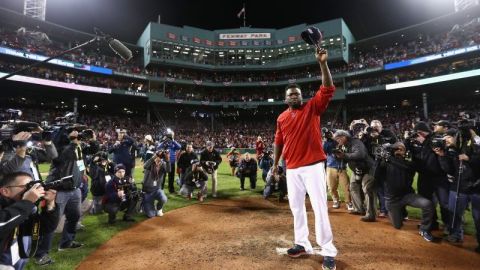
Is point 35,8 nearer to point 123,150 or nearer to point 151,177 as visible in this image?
point 123,150

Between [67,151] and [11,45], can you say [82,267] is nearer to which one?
[67,151]

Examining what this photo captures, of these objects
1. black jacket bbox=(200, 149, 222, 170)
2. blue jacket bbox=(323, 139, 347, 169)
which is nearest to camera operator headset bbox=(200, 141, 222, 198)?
black jacket bbox=(200, 149, 222, 170)

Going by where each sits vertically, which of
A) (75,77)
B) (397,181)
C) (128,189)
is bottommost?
(128,189)

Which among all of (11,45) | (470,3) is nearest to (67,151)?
(11,45)

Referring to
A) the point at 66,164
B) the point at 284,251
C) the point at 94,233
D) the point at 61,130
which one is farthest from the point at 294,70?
the point at 66,164

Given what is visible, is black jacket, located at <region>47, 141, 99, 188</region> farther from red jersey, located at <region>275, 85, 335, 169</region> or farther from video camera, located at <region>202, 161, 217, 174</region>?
video camera, located at <region>202, 161, 217, 174</region>

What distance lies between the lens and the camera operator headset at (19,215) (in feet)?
7.31

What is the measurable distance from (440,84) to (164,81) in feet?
120

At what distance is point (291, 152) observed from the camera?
3.78 metres

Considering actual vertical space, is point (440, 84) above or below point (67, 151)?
above

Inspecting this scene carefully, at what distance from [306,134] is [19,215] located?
3.24 metres

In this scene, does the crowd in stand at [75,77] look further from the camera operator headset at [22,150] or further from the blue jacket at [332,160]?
the blue jacket at [332,160]

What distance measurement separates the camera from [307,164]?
3584mm

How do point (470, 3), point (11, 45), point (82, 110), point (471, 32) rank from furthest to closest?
point (82, 110) → point (470, 3) → point (471, 32) → point (11, 45)
